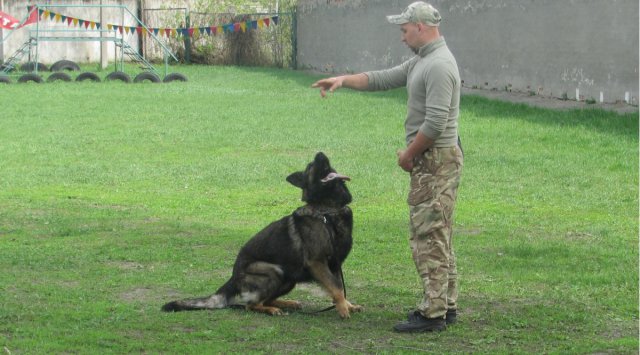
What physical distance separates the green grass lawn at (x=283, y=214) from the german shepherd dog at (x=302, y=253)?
117 millimetres

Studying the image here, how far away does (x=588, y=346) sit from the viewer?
Answer: 19.8ft

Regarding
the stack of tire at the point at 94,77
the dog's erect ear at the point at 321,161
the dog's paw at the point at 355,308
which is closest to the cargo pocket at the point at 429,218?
the dog's erect ear at the point at 321,161

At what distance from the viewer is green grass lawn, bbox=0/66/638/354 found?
639 centimetres

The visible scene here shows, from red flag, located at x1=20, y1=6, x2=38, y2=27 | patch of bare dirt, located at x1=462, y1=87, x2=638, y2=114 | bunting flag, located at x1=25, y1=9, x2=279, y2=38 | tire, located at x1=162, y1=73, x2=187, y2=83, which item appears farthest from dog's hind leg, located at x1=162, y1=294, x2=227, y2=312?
red flag, located at x1=20, y1=6, x2=38, y2=27

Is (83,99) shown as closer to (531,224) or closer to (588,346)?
(531,224)

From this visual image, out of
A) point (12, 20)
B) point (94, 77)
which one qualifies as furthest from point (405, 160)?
point (12, 20)

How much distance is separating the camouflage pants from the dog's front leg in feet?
1.97

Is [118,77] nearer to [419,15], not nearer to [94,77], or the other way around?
[94,77]

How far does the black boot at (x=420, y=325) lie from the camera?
636cm

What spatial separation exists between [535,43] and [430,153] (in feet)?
51.6

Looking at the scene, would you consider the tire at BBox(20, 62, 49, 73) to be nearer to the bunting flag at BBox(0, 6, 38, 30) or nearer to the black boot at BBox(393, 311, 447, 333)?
the bunting flag at BBox(0, 6, 38, 30)

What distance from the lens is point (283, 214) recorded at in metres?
11.2

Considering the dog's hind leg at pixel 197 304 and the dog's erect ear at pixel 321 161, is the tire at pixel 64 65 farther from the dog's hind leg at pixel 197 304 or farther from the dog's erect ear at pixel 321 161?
the dog's erect ear at pixel 321 161

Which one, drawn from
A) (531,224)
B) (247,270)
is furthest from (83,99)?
(247,270)
